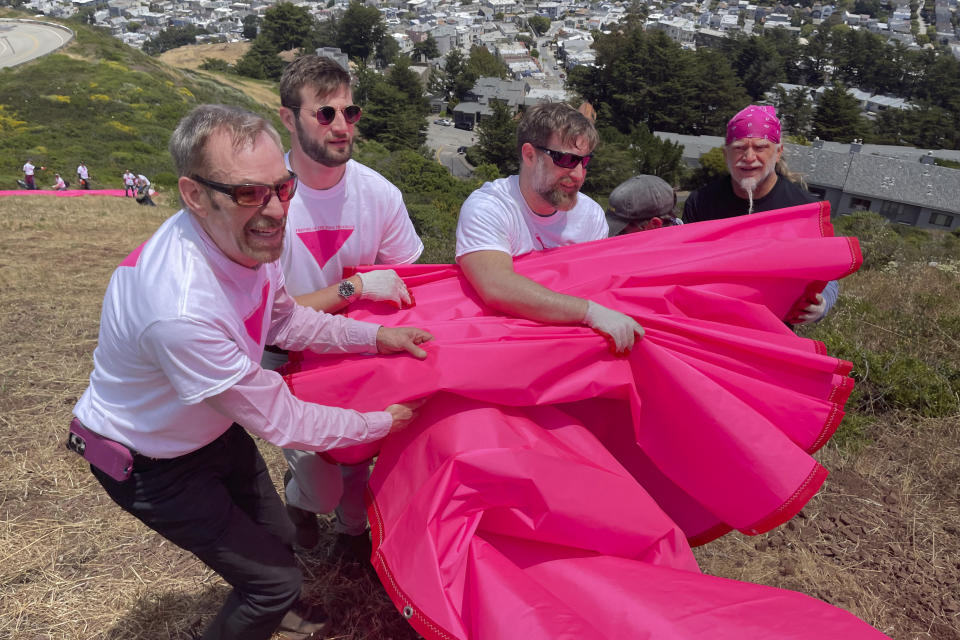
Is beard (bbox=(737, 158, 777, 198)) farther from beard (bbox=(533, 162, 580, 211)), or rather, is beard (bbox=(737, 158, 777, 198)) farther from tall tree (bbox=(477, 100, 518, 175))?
tall tree (bbox=(477, 100, 518, 175))

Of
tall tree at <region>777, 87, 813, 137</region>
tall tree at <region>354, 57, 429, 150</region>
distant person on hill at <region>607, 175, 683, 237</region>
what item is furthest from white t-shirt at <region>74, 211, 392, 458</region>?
tall tree at <region>777, 87, 813, 137</region>

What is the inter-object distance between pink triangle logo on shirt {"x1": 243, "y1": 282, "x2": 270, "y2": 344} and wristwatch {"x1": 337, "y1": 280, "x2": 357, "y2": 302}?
0.63 meters

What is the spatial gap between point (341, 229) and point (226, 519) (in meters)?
1.46

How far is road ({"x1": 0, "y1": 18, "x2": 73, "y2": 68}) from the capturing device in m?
46.3

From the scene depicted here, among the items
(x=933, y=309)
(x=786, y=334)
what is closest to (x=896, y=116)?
(x=933, y=309)

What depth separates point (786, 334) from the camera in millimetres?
3020

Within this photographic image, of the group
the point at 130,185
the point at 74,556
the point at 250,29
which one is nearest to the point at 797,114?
the point at 130,185

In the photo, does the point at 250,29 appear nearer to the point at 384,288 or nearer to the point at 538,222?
the point at 538,222

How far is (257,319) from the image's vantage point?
8.39 ft

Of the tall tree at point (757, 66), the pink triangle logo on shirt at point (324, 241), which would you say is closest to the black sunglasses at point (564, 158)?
the pink triangle logo on shirt at point (324, 241)

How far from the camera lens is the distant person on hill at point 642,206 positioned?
4.10 meters

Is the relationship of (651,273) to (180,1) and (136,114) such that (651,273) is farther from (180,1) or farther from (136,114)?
(180,1)

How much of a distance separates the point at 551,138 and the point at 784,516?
1.86 m

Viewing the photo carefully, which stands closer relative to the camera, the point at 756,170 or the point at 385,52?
the point at 756,170
